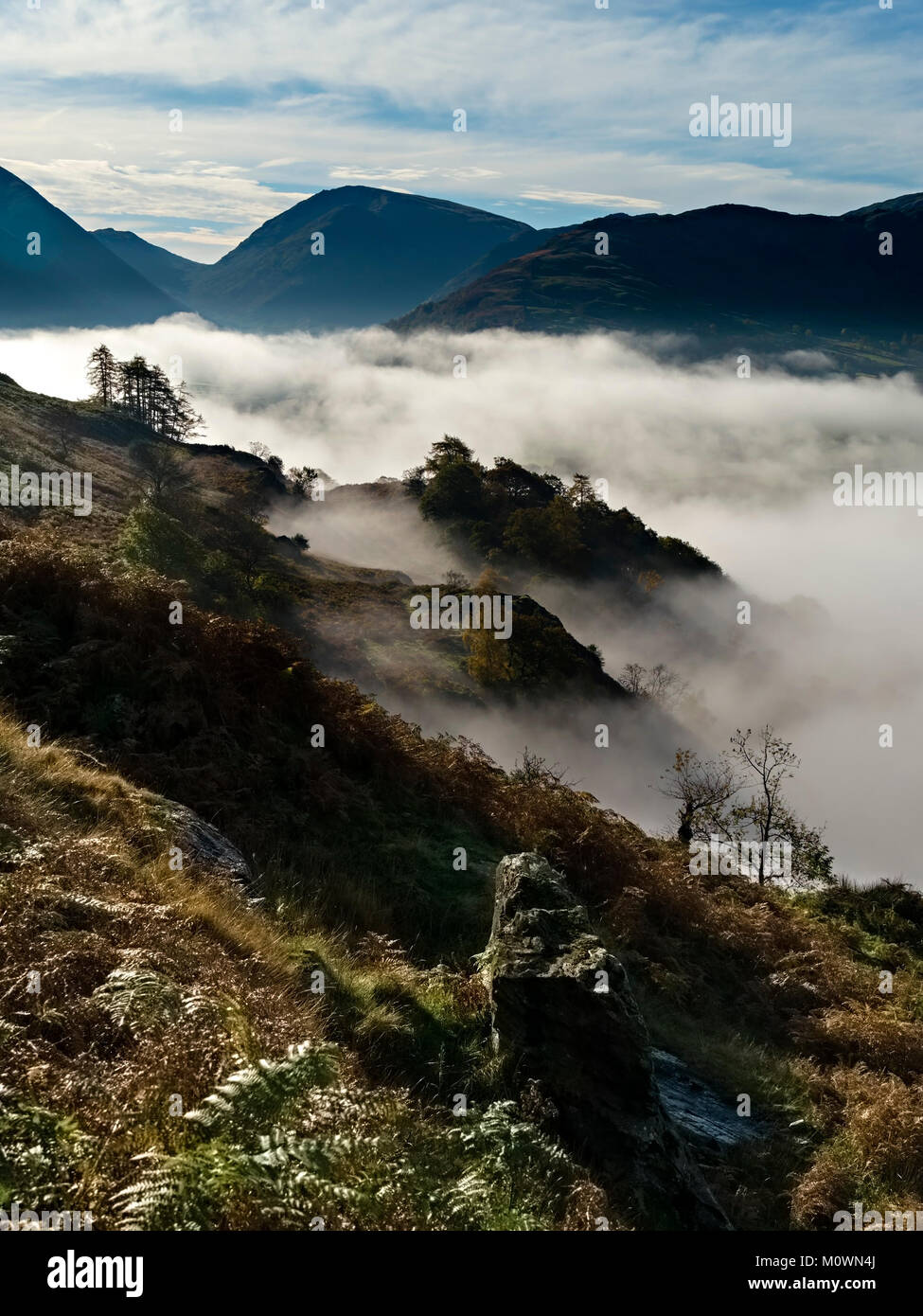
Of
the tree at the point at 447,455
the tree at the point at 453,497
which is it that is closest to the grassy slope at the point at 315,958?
the tree at the point at 453,497

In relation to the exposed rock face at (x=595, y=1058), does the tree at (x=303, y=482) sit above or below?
above

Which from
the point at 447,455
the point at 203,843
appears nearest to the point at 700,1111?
the point at 203,843

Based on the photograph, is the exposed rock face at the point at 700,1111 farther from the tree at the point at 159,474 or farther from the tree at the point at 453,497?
the tree at the point at 453,497

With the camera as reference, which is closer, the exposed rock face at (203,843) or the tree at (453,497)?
the exposed rock face at (203,843)

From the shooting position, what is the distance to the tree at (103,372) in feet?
284

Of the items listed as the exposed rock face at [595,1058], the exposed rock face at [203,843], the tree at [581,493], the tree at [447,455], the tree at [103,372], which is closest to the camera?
the exposed rock face at [595,1058]

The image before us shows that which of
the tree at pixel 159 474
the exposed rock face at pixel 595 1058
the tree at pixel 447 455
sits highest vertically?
the tree at pixel 447 455

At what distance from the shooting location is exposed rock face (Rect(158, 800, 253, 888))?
8953 millimetres

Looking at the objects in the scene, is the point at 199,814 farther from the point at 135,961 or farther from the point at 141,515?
the point at 141,515

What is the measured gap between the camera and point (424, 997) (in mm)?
7992

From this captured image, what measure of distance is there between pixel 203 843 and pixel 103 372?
9064cm

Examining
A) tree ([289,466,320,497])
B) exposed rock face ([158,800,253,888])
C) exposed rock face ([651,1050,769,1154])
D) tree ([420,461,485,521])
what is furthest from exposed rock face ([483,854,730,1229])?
tree ([289,466,320,497])

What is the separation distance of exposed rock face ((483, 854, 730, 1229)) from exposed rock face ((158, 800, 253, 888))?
10.4ft

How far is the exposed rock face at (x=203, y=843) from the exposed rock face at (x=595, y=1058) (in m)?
3.17
